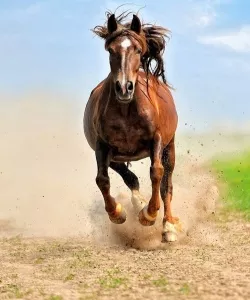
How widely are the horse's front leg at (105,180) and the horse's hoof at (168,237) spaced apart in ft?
2.20

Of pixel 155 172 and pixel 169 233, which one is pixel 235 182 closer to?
pixel 169 233

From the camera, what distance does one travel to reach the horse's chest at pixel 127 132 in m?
9.08

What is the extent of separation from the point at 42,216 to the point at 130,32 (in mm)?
6836

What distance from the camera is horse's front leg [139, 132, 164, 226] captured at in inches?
358

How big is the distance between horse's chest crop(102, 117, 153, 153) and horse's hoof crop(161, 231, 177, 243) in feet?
4.51

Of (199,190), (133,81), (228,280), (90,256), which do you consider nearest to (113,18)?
(133,81)

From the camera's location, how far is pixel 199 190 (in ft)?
45.5

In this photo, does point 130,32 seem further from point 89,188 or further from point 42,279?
point 89,188

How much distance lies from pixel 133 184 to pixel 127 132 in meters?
2.20

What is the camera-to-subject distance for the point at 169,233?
388 inches

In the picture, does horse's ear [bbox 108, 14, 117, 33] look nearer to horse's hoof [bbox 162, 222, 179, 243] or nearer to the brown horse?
the brown horse

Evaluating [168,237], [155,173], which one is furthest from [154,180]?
[168,237]

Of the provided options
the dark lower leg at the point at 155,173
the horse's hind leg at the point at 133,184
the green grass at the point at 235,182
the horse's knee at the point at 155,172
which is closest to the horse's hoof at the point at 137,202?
the horse's hind leg at the point at 133,184

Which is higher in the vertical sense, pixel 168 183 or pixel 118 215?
pixel 168 183
